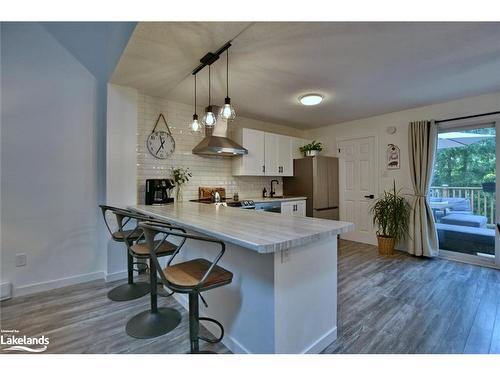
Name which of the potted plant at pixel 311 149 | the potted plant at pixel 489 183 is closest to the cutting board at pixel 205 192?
the potted plant at pixel 311 149

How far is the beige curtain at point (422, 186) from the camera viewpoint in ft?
12.0

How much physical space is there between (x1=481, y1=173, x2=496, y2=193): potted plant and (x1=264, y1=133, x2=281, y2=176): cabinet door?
3116mm

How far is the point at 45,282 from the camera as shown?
8.57 feet

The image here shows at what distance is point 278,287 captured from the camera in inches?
53.6

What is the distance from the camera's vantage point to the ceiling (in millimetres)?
1845

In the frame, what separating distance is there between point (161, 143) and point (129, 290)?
2.02 meters

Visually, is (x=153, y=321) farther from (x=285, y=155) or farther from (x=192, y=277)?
(x=285, y=155)

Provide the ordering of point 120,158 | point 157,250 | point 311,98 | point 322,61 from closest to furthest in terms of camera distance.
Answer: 1. point 157,250
2. point 322,61
3. point 120,158
4. point 311,98

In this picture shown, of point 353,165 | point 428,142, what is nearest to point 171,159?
point 353,165

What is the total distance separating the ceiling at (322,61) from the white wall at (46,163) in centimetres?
69

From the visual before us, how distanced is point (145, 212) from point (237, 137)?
2.24 m

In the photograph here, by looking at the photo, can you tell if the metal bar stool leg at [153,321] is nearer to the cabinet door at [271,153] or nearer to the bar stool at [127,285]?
the bar stool at [127,285]

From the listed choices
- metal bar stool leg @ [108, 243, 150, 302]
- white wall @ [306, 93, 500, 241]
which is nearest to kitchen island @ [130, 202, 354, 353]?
metal bar stool leg @ [108, 243, 150, 302]

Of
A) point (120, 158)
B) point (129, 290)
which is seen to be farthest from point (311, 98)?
point (129, 290)
